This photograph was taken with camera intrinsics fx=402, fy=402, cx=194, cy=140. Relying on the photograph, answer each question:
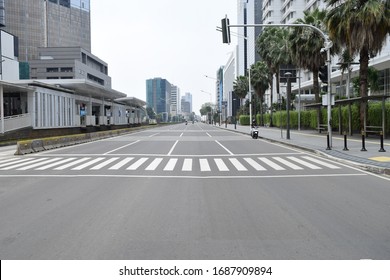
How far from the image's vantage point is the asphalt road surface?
5.35 meters

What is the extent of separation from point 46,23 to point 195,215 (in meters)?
162

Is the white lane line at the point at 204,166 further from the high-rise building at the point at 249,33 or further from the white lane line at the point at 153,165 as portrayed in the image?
the high-rise building at the point at 249,33

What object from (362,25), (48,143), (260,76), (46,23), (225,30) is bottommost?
(48,143)

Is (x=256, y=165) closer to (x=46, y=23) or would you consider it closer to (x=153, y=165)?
(x=153, y=165)

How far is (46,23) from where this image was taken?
501 ft

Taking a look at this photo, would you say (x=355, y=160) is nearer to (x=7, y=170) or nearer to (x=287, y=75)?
(x=7, y=170)

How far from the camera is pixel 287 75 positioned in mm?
31281

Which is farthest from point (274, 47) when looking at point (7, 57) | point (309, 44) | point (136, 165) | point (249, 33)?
point (249, 33)

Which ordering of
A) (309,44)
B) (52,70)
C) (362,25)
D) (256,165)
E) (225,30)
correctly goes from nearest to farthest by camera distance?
1. (256,165)
2. (225,30)
3. (362,25)
4. (309,44)
5. (52,70)

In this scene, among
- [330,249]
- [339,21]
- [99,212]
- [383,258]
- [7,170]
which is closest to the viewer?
[383,258]

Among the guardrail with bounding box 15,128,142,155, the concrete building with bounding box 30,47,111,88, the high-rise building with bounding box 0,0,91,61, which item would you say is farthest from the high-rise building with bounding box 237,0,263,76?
the guardrail with bounding box 15,128,142,155

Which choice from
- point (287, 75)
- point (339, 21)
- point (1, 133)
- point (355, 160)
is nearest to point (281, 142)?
point (287, 75)

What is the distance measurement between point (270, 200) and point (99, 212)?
365 centimetres


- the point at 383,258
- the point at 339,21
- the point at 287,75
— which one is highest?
the point at 339,21
